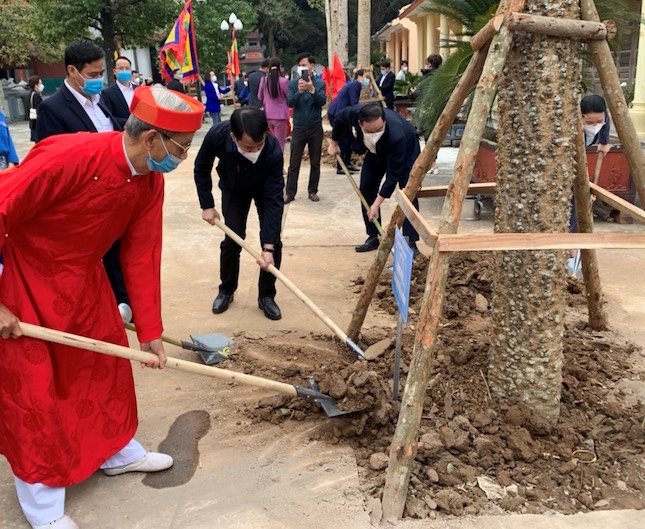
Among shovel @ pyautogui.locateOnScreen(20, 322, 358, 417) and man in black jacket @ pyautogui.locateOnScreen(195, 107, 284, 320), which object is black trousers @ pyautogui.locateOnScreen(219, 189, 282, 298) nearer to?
man in black jacket @ pyautogui.locateOnScreen(195, 107, 284, 320)

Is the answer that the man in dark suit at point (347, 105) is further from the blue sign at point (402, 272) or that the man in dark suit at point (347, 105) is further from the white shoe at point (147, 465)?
the white shoe at point (147, 465)

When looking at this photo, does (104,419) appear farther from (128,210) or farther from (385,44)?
(385,44)

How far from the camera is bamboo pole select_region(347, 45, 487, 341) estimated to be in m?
2.77

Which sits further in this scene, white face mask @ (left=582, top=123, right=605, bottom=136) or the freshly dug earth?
white face mask @ (left=582, top=123, right=605, bottom=136)

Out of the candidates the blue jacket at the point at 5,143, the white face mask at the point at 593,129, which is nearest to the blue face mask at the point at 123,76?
the blue jacket at the point at 5,143

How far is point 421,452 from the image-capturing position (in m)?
2.73

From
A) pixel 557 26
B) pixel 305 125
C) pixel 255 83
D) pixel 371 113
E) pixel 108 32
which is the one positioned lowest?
pixel 305 125

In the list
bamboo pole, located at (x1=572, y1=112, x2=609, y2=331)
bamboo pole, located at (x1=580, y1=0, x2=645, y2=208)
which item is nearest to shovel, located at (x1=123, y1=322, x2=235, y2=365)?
bamboo pole, located at (x1=572, y1=112, x2=609, y2=331)

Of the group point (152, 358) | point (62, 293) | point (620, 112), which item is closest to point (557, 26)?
point (620, 112)

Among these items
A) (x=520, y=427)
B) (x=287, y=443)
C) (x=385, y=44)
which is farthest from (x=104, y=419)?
(x=385, y=44)

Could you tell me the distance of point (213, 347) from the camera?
12.5 feet

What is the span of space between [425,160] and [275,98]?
21.6ft

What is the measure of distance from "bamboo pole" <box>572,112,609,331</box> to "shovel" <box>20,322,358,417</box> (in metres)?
1.75

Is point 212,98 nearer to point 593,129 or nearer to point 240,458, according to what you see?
point 593,129
